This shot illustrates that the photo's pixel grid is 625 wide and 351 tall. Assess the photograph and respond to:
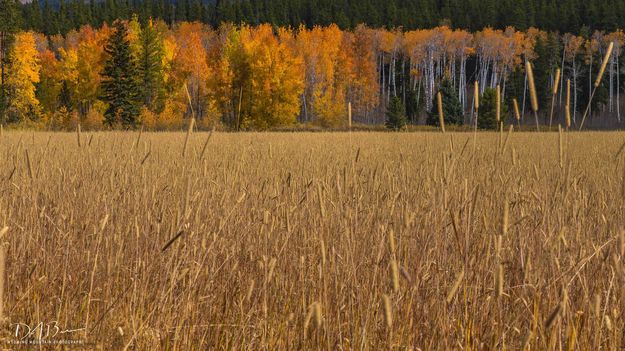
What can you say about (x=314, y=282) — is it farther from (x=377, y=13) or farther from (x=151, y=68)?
(x=377, y=13)

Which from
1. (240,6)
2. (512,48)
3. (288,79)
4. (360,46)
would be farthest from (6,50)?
(240,6)

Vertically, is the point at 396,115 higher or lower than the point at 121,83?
lower

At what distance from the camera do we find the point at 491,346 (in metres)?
2.27

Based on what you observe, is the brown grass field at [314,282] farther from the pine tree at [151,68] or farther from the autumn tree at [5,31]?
the pine tree at [151,68]

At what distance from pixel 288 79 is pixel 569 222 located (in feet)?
108

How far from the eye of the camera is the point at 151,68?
44.0m

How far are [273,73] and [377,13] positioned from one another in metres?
49.6

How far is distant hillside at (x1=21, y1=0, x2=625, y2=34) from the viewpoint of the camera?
71938 millimetres

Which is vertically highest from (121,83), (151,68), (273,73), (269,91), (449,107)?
(151,68)

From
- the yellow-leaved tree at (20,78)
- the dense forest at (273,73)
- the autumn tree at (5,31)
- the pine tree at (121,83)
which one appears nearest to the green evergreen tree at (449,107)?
the dense forest at (273,73)

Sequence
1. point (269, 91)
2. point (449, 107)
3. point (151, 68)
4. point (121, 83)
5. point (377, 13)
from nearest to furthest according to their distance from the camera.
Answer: point (269, 91)
point (121, 83)
point (151, 68)
point (449, 107)
point (377, 13)
